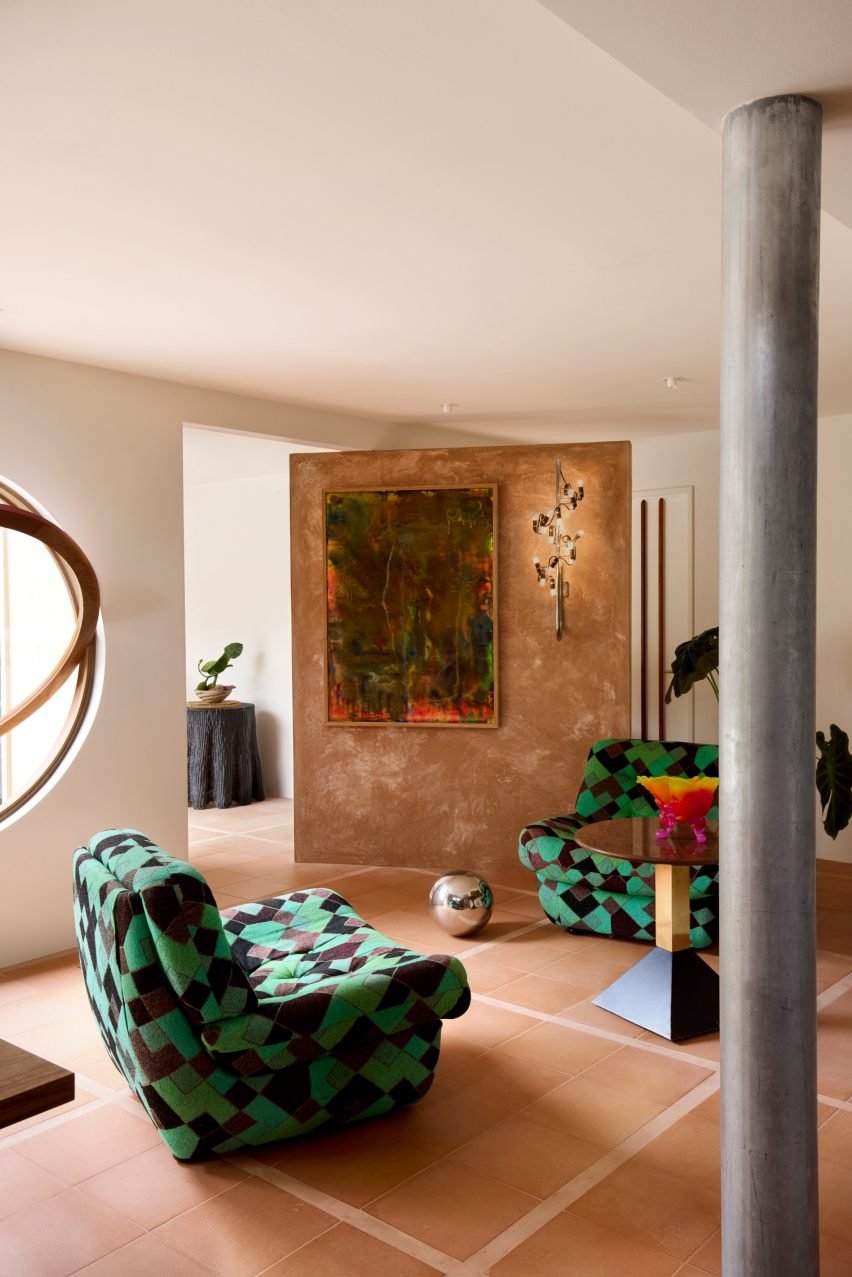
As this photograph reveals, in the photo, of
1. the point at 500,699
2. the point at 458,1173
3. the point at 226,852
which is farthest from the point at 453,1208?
the point at 226,852

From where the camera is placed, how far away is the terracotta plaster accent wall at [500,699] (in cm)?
629

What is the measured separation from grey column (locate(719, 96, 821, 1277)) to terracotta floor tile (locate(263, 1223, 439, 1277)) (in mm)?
854

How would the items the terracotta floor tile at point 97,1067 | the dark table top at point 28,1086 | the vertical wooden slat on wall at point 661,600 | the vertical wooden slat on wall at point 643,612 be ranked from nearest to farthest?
the dark table top at point 28,1086
the terracotta floor tile at point 97,1067
the vertical wooden slat on wall at point 661,600
the vertical wooden slat on wall at point 643,612

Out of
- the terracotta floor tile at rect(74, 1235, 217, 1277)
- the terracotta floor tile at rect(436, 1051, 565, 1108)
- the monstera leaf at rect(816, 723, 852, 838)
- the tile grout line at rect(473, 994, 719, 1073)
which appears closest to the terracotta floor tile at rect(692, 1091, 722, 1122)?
the tile grout line at rect(473, 994, 719, 1073)

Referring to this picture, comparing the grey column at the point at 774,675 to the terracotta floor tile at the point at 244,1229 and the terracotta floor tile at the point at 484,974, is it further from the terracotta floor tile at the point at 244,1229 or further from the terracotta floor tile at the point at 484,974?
the terracotta floor tile at the point at 484,974

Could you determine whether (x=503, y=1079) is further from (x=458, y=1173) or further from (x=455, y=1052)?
(x=458, y=1173)

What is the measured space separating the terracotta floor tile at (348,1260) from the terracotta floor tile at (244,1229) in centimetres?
4

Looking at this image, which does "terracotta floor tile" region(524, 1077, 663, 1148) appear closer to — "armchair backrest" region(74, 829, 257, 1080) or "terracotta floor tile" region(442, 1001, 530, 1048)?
"terracotta floor tile" region(442, 1001, 530, 1048)

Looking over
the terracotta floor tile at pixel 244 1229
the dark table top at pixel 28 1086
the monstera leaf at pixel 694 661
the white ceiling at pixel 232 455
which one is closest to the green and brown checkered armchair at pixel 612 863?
the monstera leaf at pixel 694 661

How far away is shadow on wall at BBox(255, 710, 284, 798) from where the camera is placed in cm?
936

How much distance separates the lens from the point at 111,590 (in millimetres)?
5434

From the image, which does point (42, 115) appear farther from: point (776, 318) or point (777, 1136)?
point (777, 1136)

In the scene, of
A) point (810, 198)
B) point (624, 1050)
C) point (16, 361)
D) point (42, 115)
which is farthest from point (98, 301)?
point (624, 1050)

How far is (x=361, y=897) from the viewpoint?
6.02m
